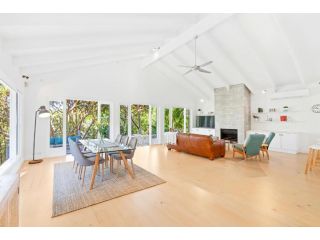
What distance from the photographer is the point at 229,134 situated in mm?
8672

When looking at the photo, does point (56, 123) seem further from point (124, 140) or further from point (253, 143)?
point (253, 143)

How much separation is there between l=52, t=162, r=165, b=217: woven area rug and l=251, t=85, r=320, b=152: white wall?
6384mm

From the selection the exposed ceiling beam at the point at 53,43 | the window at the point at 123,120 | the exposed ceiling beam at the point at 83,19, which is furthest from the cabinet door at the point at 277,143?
the exposed ceiling beam at the point at 53,43

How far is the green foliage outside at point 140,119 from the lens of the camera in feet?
27.3

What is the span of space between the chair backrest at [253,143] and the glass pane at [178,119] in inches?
183

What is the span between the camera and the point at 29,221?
89.4 inches

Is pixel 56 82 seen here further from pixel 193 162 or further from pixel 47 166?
pixel 193 162

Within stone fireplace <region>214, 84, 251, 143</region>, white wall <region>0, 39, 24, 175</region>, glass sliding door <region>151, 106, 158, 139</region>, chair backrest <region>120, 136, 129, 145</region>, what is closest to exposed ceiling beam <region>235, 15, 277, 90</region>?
stone fireplace <region>214, 84, 251, 143</region>

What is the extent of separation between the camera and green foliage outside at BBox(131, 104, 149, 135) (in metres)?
8.33

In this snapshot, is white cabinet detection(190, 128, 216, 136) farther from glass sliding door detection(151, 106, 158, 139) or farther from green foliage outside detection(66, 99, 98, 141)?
green foliage outside detection(66, 99, 98, 141)

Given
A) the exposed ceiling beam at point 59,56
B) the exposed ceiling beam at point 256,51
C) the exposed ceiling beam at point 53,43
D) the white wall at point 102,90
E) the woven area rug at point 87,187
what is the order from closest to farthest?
1. the woven area rug at point 87,187
2. the exposed ceiling beam at point 53,43
3. the exposed ceiling beam at point 59,56
4. the exposed ceiling beam at point 256,51
5. the white wall at point 102,90

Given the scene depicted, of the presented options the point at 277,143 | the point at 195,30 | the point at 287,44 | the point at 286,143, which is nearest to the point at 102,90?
the point at 195,30

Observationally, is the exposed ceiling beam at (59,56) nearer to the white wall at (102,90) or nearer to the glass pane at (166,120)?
the white wall at (102,90)
